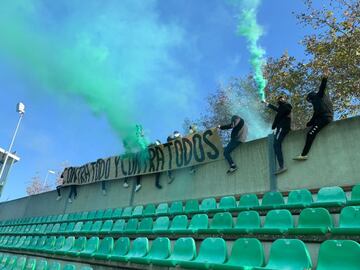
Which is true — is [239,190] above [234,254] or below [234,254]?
above

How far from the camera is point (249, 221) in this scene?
187 inches

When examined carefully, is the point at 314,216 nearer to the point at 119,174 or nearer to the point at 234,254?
the point at 234,254

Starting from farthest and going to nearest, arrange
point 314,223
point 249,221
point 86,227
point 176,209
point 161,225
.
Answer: point 86,227 < point 176,209 < point 161,225 < point 249,221 < point 314,223

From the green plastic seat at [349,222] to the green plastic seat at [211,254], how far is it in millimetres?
1389

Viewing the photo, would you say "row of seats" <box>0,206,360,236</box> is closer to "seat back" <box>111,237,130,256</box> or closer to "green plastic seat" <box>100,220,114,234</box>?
"green plastic seat" <box>100,220,114,234</box>

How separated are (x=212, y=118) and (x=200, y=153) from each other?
12657mm

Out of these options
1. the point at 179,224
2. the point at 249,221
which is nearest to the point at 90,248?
the point at 179,224

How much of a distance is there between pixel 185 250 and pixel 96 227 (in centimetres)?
388

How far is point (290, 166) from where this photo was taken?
631 cm

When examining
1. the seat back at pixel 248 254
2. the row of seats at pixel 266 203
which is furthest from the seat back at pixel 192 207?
the seat back at pixel 248 254

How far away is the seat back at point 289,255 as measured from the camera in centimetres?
327

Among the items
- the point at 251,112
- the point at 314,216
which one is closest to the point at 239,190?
the point at 314,216

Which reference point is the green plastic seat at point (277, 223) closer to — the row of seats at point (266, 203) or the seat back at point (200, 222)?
the row of seats at point (266, 203)

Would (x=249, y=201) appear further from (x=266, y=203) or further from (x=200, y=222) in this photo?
(x=200, y=222)
